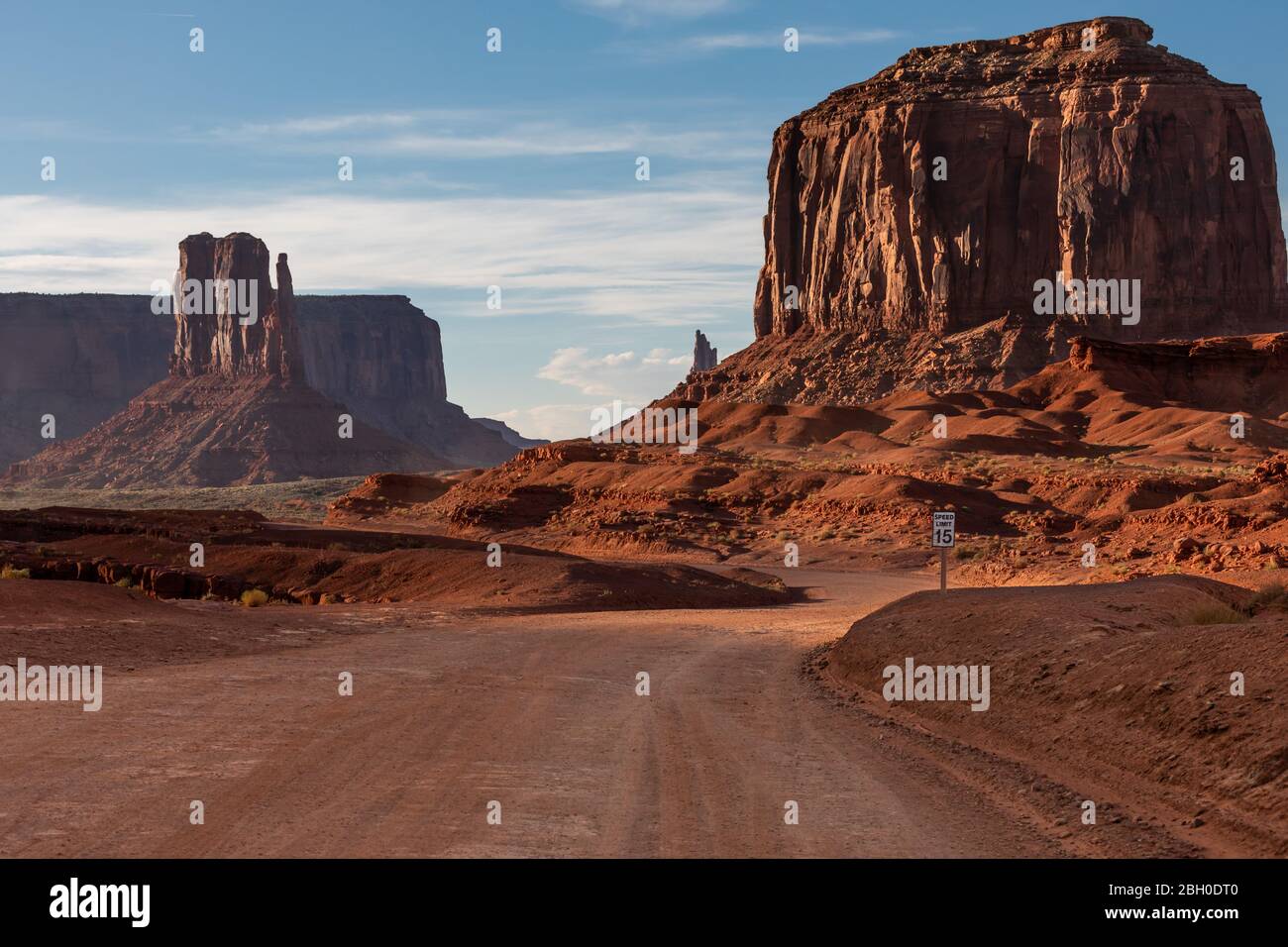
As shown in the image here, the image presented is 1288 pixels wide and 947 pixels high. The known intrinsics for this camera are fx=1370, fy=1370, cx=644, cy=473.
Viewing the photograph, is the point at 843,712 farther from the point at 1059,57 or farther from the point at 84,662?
the point at 1059,57

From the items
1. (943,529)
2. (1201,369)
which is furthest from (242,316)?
(943,529)

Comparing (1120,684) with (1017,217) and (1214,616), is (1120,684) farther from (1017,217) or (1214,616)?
(1017,217)

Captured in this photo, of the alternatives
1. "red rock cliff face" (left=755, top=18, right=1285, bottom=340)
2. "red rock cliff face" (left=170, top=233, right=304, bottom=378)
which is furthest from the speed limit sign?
"red rock cliff face" (left=170, top=233, right=304, bottom=378)

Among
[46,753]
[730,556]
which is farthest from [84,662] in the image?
[730,556]

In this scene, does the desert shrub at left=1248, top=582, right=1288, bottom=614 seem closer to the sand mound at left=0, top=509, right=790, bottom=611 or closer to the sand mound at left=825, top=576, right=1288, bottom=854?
the sand mound at left=825, top=576, right=1288, bottom=854

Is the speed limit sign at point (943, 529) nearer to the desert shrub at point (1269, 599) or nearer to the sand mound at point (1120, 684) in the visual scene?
the sand mound at point (1120, 684)

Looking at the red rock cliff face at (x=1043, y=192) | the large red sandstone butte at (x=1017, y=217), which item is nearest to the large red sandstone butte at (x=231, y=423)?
the large red sandstone butte at (x=1017, y=217)
